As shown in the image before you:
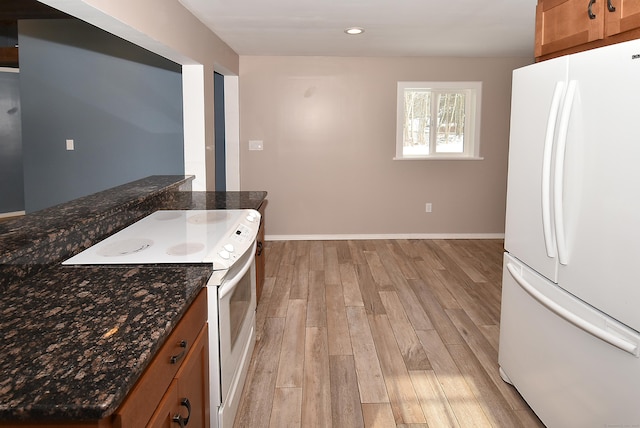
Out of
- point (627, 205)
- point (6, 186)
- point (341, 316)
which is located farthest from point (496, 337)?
point (6, 186)

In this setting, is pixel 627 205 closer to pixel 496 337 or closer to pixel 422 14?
pixel 496 337

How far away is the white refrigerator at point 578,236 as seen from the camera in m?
1.70

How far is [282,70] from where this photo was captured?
613 centimetres

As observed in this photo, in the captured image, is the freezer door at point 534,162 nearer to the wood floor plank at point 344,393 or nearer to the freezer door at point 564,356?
the freezer door at point 564,356

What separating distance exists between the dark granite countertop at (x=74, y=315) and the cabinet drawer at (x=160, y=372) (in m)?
0.06

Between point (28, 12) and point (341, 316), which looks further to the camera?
point (28, 12)

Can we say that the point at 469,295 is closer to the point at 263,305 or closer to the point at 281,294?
the point at 281,294

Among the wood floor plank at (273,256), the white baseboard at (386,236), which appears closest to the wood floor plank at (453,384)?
the wood floor plank at (273,256)

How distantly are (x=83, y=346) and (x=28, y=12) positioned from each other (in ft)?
15.7

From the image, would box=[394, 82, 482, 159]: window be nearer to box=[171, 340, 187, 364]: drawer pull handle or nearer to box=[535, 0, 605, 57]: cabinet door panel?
box=[535, 0, 605, 57]: cabinet door panel

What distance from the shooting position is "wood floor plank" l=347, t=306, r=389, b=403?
8.86 ft

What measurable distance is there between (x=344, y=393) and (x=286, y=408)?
33 cm

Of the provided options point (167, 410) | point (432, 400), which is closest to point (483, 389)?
point (432, 400)

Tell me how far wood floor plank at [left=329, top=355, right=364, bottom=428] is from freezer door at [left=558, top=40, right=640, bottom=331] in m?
1.15
